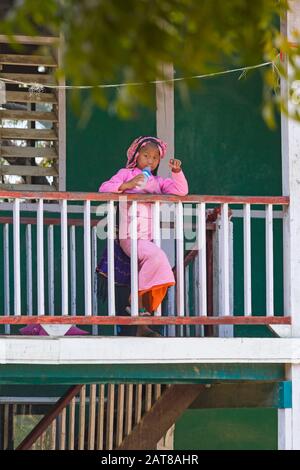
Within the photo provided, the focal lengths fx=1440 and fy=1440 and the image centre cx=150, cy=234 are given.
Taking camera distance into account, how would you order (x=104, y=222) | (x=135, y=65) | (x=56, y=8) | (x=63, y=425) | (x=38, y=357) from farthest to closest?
1. (x=63, y=425)
2. (x=104, y=222)
3. (x=38, y=357)
4. (x=56, y=8)
5. (x=135, y=65)

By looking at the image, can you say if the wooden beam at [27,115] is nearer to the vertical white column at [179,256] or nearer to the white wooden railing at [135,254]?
the white wooden railing at [135,254]

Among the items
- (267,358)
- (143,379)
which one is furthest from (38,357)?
(267,358)

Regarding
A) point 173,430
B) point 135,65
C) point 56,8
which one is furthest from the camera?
point 173,430

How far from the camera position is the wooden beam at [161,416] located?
11.4 metres

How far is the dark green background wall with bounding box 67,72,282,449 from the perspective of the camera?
12078 millimetres

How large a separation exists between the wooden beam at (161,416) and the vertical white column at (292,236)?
1.29 m

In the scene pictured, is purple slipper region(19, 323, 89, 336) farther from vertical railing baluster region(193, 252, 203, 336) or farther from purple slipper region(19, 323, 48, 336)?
vertical railing baluster region(193, 252, 203, 336)

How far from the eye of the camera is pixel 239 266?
1222 cm

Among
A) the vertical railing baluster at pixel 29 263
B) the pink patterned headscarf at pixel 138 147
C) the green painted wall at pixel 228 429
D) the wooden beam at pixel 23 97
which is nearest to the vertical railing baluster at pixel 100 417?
the vertical railing baluster at pixel 29 263

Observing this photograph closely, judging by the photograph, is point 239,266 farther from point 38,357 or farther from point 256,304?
point 38,357

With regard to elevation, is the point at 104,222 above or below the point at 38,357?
above

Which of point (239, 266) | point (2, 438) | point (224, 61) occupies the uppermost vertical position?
point (224, 61)

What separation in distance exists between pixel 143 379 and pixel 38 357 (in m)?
0.81

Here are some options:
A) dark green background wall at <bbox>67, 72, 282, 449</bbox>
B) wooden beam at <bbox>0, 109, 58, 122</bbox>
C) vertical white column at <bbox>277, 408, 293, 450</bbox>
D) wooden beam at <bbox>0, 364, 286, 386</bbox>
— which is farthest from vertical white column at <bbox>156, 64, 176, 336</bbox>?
vertical white column at <bbox>277, 408, 293, 450</bbox>
